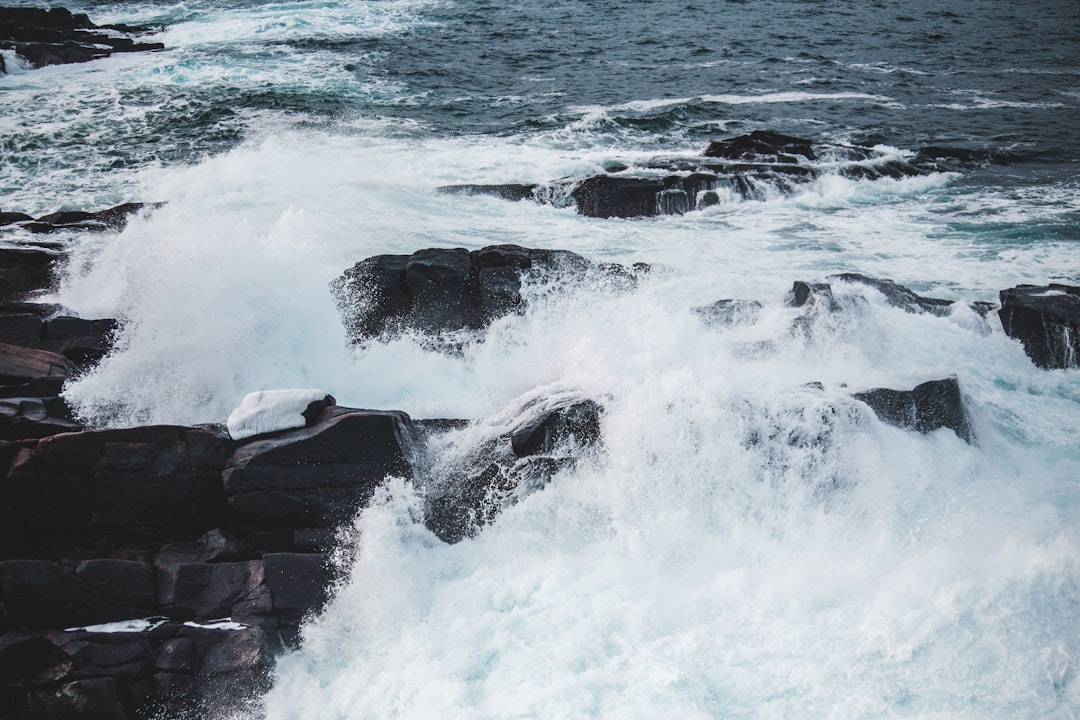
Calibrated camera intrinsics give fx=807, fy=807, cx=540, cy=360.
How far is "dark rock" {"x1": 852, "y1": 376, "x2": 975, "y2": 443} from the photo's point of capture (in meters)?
8.02

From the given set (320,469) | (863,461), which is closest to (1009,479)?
(863,461)

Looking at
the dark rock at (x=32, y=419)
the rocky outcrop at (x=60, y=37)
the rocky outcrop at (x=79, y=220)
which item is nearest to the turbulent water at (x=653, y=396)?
the dark rock at (x=32, y=419)

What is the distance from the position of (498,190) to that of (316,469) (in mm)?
9353

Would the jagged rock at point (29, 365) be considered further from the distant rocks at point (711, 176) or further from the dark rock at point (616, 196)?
the dark rock at point (616, 196)

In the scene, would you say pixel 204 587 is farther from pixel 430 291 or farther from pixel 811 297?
pixel 811 297

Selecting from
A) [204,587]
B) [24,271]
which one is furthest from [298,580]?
[24,271]

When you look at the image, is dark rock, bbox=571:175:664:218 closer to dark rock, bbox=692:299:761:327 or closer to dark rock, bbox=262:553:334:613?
dark rock, bbox=692:299:761:327

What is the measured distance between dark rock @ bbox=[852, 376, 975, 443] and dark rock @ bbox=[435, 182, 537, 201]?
8562 mm

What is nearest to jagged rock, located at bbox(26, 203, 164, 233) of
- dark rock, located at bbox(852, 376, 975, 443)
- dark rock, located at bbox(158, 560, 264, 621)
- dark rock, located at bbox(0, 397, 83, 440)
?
dark rock, located at bbox(0, 397, 83, 440)

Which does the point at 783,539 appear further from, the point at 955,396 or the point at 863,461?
the point at 955,396

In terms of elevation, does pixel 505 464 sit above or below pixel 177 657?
above

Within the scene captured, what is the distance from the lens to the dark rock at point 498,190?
15.1m

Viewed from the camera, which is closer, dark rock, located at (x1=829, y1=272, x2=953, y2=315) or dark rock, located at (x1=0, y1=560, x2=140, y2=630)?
dark rock, located at (x1=0, y1=560, x2=140, y2=630)

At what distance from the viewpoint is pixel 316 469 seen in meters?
6.87
